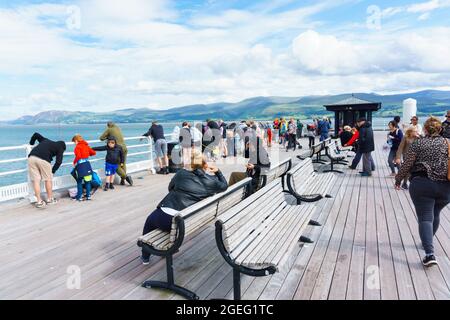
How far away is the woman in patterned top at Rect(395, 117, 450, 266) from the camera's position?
149 inches

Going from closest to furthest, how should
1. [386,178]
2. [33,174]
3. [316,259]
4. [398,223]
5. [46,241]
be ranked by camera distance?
[316,259] → [46,241] → [398,223] → [33,174] → [386,178]

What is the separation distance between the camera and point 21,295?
347 cm

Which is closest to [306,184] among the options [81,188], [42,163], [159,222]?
[159,222]

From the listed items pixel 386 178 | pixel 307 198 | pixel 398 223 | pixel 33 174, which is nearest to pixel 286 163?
pixel 307 198

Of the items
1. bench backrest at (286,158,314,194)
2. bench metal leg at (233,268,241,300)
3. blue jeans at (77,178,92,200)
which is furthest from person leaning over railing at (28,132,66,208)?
bench metal leg at (233,268,241,300)

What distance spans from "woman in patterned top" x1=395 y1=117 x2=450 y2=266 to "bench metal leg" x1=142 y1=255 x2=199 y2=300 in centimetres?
259

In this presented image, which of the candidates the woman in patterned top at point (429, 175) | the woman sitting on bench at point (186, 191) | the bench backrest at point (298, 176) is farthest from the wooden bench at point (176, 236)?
the woman in patterned top at point (429, 175)

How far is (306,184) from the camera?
6051 mm

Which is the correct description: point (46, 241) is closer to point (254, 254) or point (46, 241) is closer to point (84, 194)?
point (84, 194)

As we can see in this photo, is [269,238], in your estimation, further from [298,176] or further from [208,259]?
[298,176]

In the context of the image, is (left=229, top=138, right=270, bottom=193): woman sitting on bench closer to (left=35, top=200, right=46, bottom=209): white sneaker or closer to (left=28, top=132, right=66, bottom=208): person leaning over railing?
(left=28, top=132, right=66, bottom=208): person leaning over railing

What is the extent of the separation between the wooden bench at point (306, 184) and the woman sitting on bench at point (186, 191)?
1.74 metres

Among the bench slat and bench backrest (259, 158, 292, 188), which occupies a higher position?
bench backrest (259, 158, 292, 188)
